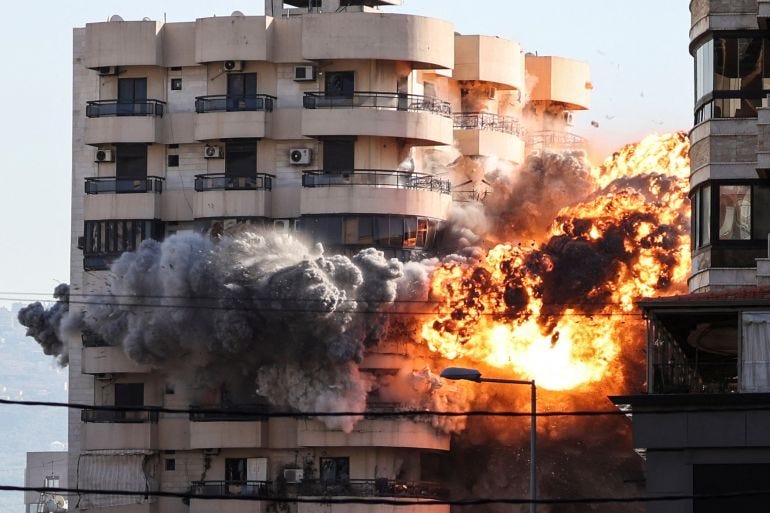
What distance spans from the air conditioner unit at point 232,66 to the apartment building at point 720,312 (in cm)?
4740

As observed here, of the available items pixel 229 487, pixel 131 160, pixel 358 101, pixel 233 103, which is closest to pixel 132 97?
pixel 131 160

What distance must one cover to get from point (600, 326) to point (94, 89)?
1139 inches

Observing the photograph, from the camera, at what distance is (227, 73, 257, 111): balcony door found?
13062cm

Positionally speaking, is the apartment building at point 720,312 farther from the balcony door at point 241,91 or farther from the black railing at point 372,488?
the balcony door at point 241,91

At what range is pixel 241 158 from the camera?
131375 mm

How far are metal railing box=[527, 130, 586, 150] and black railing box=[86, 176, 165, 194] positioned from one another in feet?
68.2

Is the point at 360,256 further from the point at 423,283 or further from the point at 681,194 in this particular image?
the point at 681,194

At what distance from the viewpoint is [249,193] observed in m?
130

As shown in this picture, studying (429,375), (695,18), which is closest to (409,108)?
(429,375)

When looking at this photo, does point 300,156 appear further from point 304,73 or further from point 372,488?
point 372,488

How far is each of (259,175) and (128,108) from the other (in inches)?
304

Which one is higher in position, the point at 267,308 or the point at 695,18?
the point at 695,18

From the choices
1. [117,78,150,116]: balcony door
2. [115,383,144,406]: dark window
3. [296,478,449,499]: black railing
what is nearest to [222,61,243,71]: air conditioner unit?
[117,78,150,116]: balcony door

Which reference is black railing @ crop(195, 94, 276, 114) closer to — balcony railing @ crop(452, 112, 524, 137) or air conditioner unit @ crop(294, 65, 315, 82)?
air conditioner unit @ crop(294, 65, 315, 82)
